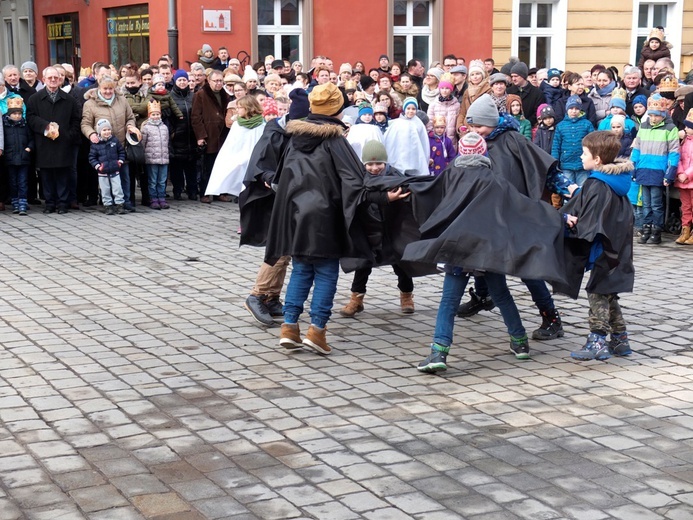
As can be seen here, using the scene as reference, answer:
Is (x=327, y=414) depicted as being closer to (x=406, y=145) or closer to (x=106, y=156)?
(x=406, y=145)

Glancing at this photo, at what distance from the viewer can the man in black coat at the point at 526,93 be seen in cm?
1664

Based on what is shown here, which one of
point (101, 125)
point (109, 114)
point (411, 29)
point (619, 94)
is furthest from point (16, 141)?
point (411, 29)

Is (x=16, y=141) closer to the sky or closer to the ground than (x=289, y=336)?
closer to the sky

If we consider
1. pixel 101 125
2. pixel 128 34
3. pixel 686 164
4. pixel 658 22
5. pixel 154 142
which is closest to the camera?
pixel 686 164

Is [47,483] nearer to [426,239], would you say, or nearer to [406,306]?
[426,239]

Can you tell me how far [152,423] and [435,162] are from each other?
27.1 feet

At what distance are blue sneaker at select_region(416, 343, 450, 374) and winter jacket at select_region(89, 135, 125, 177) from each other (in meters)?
8.70

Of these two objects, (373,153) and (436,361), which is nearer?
(436,361)

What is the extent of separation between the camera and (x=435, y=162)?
1409cm

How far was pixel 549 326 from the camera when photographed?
840 cm

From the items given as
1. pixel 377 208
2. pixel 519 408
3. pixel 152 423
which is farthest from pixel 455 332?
pixel 152 423

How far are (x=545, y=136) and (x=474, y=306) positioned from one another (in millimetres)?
6231

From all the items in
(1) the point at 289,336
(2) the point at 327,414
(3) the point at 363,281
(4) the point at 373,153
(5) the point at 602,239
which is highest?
(4) the point at 373,153

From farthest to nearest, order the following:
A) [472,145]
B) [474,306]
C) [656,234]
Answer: [656,234] → [474,306] → [472,145]
